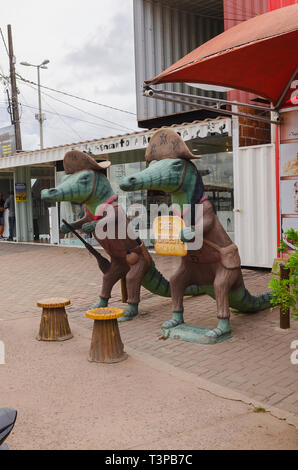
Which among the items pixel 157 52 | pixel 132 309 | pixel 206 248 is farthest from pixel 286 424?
pixel 157 52

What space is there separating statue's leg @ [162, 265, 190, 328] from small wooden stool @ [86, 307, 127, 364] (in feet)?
3.03

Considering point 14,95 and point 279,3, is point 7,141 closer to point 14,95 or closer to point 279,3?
point 14,95

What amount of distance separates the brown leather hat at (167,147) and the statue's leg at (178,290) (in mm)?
1206

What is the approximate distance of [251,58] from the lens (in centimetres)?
555

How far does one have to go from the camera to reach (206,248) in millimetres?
4734

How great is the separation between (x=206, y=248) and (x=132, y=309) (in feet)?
4.65

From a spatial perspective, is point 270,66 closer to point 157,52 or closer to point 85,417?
point 85,417

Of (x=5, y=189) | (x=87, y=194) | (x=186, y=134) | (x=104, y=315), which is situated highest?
(x=186, y=134)

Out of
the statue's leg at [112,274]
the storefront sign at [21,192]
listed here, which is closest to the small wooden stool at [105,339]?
the statue's leg at [112,274]

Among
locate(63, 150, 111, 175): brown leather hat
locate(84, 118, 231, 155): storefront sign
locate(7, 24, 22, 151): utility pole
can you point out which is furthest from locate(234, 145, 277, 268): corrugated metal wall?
locate(7, 24, 22, 151): utility pole

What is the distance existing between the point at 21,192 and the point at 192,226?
11817mm

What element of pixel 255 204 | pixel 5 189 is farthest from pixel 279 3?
pixel 5 189

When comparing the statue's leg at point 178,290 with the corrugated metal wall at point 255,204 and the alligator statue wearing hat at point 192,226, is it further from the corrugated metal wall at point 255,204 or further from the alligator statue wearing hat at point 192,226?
the corrugated metal wall at point 255,204

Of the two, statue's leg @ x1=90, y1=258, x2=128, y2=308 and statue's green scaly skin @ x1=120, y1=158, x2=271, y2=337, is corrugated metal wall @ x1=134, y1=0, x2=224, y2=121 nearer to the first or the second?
statue's leg @ x1=90, y1=258, x2=128, y2=308
